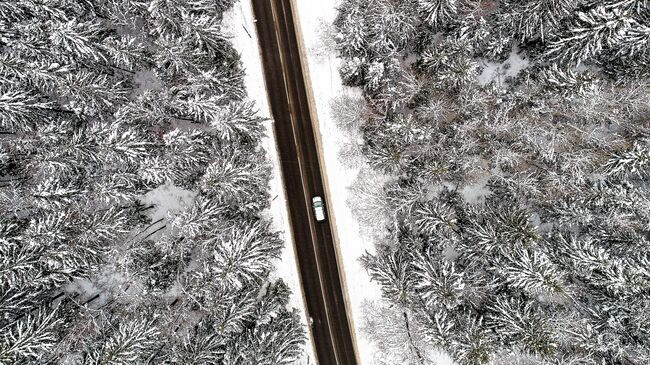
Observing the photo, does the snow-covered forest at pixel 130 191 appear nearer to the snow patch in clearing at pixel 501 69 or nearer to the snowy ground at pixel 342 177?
the snowy ground at pixel 342 177

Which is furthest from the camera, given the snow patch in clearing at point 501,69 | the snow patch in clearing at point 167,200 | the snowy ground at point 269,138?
the snowy ground at point 269,138

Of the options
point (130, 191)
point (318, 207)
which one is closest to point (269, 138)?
point (318, 207)

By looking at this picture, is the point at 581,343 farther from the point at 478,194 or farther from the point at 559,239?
the point at 478,194

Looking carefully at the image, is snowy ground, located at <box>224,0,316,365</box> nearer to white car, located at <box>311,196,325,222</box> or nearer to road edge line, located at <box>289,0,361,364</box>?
white car, located at <box>311,196,325,222</box>

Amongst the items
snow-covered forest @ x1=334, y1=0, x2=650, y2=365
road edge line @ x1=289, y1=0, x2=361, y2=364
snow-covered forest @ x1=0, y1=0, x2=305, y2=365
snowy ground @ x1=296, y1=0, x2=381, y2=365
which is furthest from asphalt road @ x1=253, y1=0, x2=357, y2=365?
snow-covered forest @ x1=334, y1=0, x2=650, y2=365

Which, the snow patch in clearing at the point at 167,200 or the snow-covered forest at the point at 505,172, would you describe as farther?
the snow patch in clearing at the point at 167,200

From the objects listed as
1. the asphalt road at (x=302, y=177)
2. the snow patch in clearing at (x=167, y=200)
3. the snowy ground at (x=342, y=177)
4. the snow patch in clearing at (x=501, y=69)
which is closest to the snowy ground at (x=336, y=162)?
the snowy ground at (x=342, y=177)
